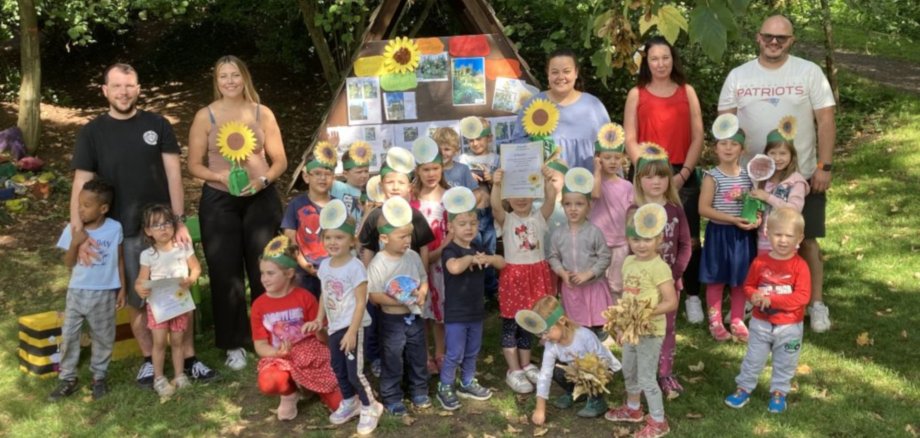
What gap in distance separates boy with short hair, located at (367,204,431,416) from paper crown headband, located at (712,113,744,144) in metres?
2.19

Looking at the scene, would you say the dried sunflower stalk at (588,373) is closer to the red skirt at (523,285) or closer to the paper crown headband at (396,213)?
the red skirt at (523,285)

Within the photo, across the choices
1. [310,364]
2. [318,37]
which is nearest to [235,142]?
[310,364]

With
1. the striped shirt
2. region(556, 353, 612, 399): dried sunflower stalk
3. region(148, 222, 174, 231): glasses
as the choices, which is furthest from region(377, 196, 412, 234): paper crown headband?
the striped shirt

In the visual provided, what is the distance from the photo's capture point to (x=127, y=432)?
5.34 metres

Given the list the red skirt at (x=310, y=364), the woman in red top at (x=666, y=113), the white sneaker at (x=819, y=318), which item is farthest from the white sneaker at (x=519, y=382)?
the white sneaker at (x=819, y=318)

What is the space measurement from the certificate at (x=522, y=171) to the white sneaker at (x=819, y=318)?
2.41m

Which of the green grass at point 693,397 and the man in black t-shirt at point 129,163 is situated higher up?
the man in black t-shirt at point 129,163

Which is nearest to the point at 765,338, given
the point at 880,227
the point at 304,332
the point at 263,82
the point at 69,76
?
the point at 304,332

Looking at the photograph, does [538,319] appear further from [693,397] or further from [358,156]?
[358,156]

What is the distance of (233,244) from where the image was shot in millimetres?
6047

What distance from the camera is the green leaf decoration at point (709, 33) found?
116 inches

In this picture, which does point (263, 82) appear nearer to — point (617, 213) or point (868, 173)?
point (868, 173)

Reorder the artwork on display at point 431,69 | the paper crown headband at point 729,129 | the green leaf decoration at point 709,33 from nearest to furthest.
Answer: the green leaf decoration at point 709,33, the paper crown headband at point 729,129, the artwork on display at point 431,69

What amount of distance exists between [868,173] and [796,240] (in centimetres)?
625
